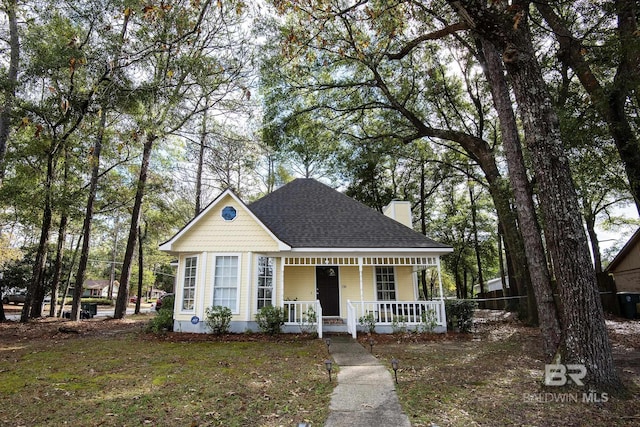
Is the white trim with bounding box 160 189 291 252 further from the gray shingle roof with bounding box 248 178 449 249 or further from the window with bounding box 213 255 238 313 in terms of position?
the window with bounding box 213 255 238 313

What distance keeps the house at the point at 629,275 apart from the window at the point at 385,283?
11533 mm

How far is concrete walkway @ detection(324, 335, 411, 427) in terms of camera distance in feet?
13.1

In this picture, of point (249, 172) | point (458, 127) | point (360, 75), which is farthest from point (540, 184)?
point (249, 172)

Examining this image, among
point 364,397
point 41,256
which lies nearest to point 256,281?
point 364,397

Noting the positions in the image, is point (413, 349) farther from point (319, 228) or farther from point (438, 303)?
point (319, 228)

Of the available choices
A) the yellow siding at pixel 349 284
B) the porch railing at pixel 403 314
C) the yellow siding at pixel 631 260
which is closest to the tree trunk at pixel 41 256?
the yellow siding at pixel 349 284

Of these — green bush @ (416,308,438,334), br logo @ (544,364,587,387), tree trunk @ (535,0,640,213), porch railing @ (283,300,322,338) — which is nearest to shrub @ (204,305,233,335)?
porch railing @ (283,300,322,338)

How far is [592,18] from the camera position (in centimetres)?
952

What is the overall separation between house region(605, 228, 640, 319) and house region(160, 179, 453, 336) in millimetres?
10478

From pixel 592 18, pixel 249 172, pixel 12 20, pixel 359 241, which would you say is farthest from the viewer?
pixel 249 172

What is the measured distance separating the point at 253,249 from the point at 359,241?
3855 mm

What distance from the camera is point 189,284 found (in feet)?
38.7

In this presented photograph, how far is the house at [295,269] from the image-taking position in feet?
37.4

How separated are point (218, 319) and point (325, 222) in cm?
557
